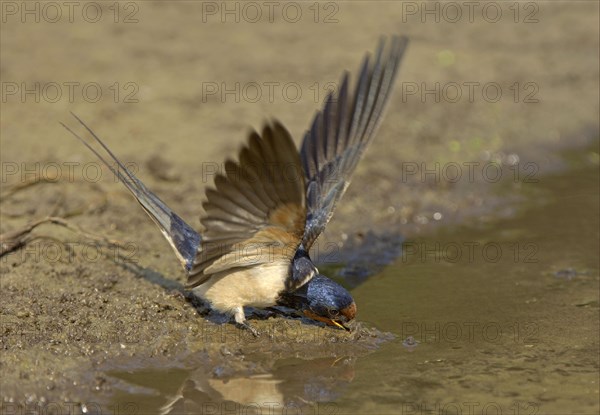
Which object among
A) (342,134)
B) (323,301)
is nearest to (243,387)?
(323,301)

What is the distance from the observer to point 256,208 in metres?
4.80

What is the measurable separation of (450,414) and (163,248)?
284 cm

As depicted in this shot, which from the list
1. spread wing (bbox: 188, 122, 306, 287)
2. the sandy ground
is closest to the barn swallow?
spread wing (bbox: 188, 122, 306, 287)

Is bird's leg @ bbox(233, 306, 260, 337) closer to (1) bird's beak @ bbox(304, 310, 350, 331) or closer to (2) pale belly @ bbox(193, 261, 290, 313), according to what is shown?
(2) pale belly @ bbox(193, 261, 290, 313)

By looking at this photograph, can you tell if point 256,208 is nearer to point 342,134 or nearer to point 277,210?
point 277,210

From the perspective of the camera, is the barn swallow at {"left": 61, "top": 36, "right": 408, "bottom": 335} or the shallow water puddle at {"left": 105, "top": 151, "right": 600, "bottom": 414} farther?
the shallow water puddle at {"left": 105, "top": 151, "right": 600, "bottom": 414}

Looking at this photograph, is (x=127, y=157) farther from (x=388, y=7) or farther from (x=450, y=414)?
(x=388, y=7)

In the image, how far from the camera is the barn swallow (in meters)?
4.60

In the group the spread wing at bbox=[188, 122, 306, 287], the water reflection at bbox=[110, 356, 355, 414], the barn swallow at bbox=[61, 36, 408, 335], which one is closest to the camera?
the spread wing at bbox=[188, 122, 306, 287]

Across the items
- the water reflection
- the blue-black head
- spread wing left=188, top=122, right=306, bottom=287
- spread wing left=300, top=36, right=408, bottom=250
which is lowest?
the water reflection

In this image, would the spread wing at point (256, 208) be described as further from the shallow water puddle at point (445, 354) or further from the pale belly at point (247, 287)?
the shallow water puddle at point (445, 354)

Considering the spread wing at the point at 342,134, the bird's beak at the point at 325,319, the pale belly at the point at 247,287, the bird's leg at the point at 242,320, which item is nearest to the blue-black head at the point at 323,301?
the bird's beak at the point at 325,319

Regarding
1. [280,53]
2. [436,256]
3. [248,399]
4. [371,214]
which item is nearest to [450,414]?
[248,399]

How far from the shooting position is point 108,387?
199 inches
